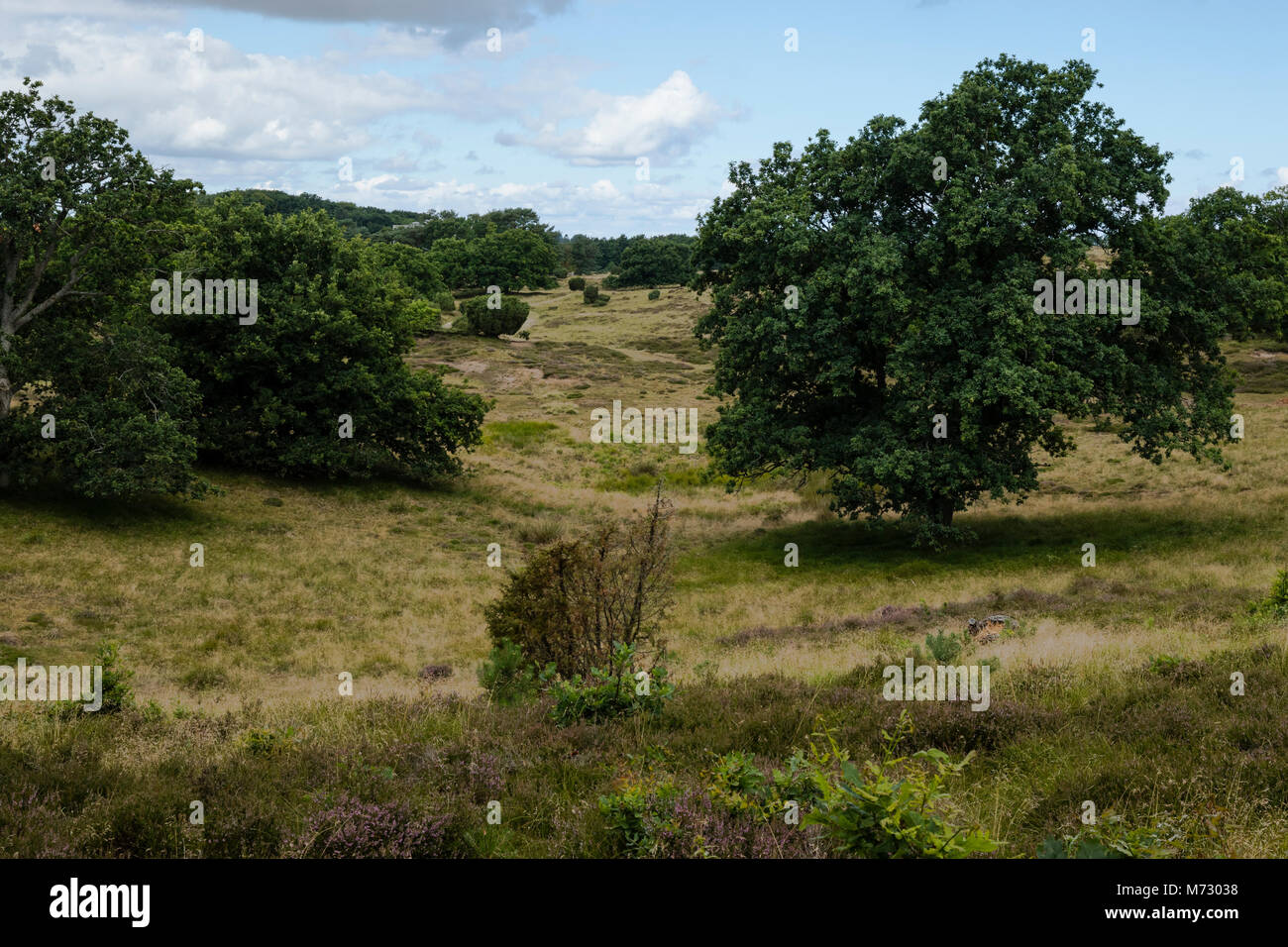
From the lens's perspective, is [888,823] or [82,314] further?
[82,314]

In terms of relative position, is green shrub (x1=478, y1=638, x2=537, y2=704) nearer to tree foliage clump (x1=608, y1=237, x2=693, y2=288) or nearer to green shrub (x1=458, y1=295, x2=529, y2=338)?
green shrub (x1=458, y1=295, x2=529, y2=338)

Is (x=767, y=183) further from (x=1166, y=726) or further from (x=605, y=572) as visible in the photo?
(x=1166, y=726)

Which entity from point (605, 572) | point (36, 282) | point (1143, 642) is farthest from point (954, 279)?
point (36, 282)

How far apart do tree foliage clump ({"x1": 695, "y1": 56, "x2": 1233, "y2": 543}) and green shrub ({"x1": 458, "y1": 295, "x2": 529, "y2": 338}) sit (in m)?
53.0

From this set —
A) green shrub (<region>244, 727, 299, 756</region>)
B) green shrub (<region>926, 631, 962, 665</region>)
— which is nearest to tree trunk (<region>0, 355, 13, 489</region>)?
green shrub (<region>244, 727, 299, 756</region>)

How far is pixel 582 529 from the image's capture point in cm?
3322

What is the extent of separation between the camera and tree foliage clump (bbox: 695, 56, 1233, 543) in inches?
1011

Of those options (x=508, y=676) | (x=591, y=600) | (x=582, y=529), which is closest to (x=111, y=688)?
(x=508, y=676)

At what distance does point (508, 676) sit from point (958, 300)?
19.8 metres

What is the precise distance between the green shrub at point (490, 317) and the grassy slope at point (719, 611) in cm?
2861

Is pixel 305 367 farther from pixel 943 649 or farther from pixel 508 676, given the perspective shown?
pixel 943 649

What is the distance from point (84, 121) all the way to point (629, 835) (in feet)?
96.2
